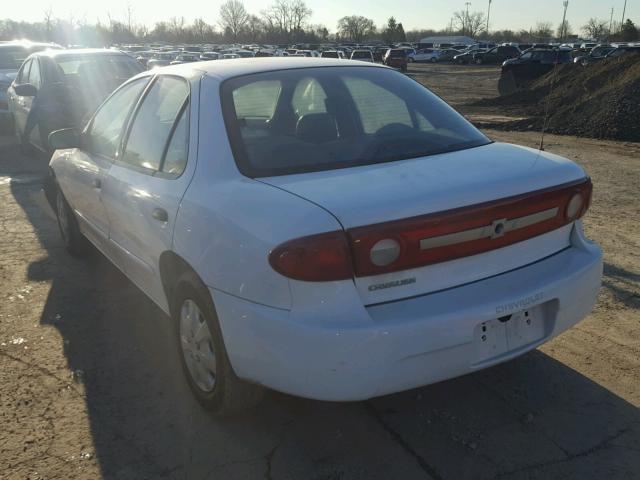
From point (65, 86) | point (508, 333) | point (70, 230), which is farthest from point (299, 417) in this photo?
point (65, 86)

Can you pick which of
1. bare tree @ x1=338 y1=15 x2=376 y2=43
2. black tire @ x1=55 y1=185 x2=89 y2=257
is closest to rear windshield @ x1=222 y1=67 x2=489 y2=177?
black tire @ x1=55 y1=185 x2=89 y2=257

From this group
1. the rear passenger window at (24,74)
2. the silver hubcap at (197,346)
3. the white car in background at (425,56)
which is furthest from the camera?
the white car in background at (425,56)

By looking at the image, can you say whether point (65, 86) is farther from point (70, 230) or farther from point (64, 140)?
point (64, 140)

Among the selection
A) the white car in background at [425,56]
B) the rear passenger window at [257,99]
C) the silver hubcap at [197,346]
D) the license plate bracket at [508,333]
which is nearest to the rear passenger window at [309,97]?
the rear passenger window at [257,99]

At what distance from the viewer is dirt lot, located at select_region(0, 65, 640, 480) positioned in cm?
273

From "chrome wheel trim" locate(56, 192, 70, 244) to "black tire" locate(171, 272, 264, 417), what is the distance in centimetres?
267

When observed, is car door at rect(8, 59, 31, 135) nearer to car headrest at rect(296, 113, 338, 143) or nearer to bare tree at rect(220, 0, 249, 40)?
car headrest at rect(296, 113, 338, 143)

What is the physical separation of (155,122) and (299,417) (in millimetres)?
1803

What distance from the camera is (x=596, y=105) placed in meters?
14.0

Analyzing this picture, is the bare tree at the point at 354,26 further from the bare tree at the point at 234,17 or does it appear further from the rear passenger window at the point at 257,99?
the rear passenger window at the point at 257,99

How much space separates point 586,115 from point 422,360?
12877 millimetres

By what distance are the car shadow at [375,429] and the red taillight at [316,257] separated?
3.02ft

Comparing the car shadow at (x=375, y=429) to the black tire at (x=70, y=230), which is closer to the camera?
the car shadow at (x=375, y=429)

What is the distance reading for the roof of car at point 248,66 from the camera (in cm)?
332
